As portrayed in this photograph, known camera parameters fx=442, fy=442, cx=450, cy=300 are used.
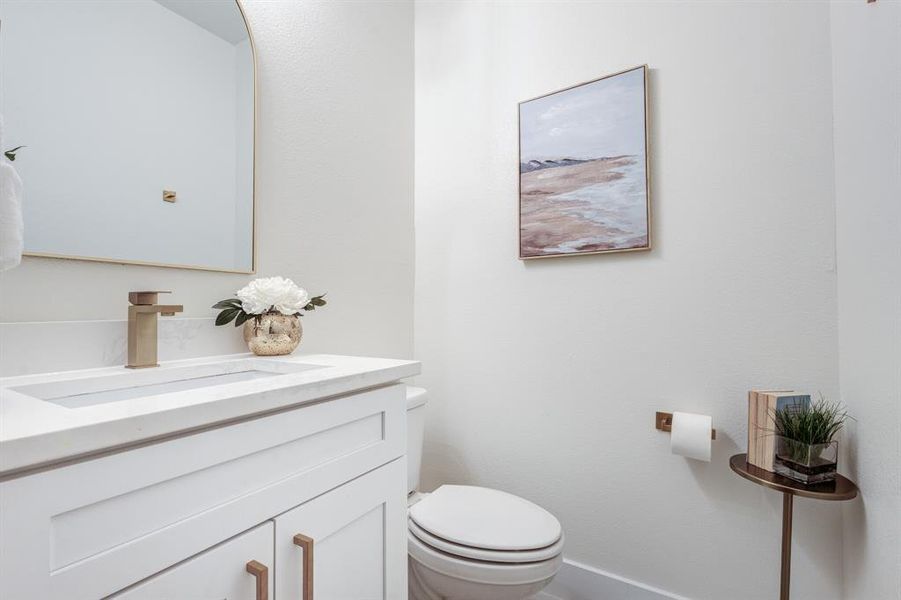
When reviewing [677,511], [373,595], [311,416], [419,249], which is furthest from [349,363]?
[677,511]

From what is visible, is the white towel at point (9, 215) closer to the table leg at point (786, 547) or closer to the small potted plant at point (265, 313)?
the small potted plant at point (265, 313)

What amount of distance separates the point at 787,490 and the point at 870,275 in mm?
511

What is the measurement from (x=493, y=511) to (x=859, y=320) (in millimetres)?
1044

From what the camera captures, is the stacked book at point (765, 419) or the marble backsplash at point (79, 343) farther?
the stacked book at point (765, 419)

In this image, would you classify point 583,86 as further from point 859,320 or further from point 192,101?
point 192,101

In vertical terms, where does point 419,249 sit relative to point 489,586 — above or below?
above

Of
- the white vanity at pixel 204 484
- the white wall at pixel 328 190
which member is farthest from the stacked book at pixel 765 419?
the white wall at pixel 328 190

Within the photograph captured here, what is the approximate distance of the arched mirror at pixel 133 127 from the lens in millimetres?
885

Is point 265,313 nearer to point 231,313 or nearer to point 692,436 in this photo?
point 231,313

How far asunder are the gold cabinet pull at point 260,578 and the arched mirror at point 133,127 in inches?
29.1

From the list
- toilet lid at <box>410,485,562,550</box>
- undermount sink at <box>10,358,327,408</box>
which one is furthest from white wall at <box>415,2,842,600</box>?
undermount sink at <box>10,358,327,408</box>

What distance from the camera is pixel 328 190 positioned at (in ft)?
4.95

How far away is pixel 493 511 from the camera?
4.31ft

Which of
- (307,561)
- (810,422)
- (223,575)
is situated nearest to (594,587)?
(810,422)
